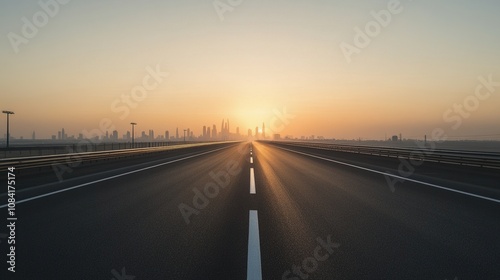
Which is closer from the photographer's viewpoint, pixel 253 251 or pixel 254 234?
pixel 253 251

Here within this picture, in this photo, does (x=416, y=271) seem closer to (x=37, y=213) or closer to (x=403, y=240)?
(x=403, y=240)

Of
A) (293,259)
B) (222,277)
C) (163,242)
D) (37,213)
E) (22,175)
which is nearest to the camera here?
(222,277)

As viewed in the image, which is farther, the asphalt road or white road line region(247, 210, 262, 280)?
the asphalt road

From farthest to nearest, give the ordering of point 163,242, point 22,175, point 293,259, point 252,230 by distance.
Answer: point 22,175, point 252,230, point 163,242, point 293,259

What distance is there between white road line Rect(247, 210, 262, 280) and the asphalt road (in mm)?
14

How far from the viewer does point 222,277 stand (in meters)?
3.79

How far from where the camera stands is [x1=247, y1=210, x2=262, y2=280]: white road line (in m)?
3.87

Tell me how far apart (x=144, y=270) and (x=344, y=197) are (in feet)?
20.7

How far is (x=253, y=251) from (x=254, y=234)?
88cm

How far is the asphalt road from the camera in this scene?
159 inches

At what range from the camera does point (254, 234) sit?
18.2 feet

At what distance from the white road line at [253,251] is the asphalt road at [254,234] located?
0.05 ft

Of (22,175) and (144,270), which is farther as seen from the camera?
(22,175)

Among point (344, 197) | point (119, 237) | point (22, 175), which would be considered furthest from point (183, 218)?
point (22, 175)
